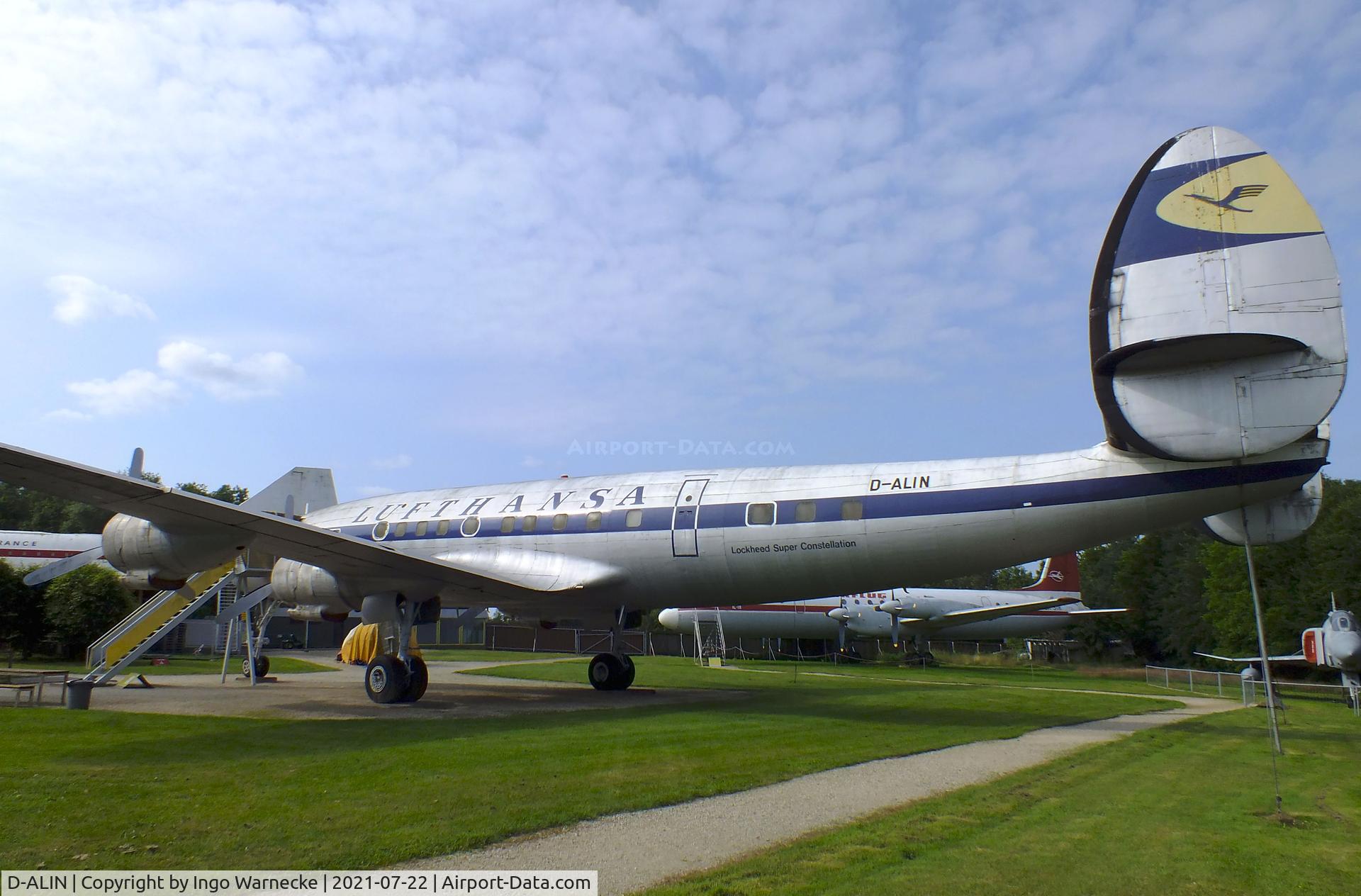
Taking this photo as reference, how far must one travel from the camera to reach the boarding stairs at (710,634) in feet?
133

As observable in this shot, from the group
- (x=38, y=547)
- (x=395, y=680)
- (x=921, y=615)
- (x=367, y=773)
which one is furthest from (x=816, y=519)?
(x=38, y=547)

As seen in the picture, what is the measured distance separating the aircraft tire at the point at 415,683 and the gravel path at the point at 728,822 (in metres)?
8.32

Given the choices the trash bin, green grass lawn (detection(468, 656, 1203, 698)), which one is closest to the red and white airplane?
green grass lawn (detection(468, 656, 1203, 698))

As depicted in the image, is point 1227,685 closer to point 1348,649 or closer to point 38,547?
point 1348,649

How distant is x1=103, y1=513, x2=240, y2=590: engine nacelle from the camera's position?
1213 cm

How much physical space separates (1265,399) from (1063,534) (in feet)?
9.63

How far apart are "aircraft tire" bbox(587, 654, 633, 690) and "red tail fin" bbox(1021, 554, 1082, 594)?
33.1m

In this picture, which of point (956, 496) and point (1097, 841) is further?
point (956, 496)

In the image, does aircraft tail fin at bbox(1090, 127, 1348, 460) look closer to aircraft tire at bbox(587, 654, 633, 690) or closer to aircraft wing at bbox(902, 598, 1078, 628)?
aircraft tire at bbox(587, 654, 633, 690)

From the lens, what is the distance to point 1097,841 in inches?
235

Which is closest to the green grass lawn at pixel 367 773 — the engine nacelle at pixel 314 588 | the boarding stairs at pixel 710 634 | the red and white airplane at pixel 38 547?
the engine nacelle at pixel 314 588

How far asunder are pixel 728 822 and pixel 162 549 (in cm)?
998

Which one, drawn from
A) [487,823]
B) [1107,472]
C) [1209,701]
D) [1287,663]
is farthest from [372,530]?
[1287,663]

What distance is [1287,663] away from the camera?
37406mm
